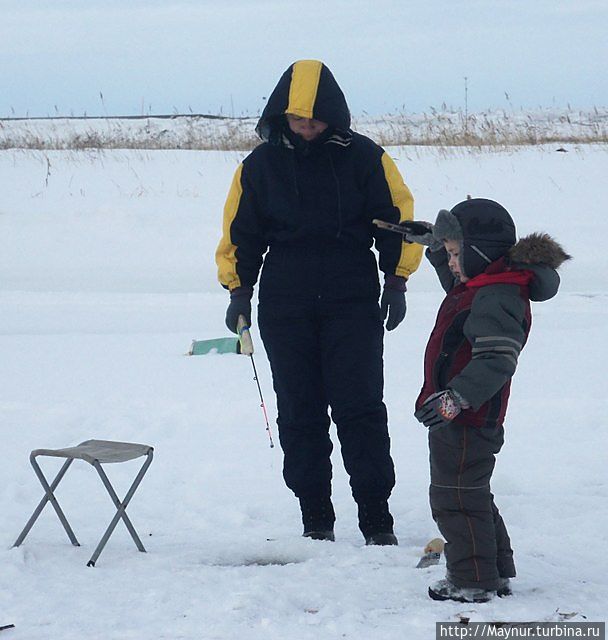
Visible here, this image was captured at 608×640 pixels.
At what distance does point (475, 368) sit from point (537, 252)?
1.37ft

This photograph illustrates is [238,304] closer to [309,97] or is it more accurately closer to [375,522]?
[309,97]

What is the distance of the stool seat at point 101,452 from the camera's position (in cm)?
401

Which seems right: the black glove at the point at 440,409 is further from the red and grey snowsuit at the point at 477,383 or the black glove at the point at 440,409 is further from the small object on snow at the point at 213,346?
the small object on snow at the point at 213,346

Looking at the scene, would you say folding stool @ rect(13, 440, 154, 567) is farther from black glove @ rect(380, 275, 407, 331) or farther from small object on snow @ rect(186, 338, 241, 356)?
small object on snow @ rect(186, 338, 241, 356)

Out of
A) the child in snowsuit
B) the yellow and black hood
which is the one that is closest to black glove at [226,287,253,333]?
the yellow and black hood

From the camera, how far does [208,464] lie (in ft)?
18.1

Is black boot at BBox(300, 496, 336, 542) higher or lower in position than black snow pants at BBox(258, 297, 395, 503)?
lower

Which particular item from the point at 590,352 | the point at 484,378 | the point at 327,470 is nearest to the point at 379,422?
the point at 327,470

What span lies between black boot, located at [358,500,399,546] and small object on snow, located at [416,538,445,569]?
338mm

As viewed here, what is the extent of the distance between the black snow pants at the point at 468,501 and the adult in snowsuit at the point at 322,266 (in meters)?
0.86

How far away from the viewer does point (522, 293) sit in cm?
338

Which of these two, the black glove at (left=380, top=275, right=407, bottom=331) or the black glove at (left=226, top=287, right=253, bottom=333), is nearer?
the black glove at (left=380, top=275, right=407, bottom=331)

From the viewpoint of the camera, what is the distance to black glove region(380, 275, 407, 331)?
433 centimetres

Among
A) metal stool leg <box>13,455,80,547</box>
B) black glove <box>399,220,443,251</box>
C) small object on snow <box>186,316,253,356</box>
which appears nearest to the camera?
black glove <box>399,220,443,251</box>
